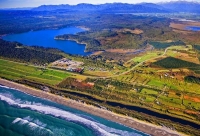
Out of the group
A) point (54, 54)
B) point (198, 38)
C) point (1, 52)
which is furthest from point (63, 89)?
point (198, 38)

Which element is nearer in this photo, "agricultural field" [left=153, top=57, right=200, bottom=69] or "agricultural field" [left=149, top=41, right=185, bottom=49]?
"agricultural field" [left=153, top=57, right=200, bottom=69]

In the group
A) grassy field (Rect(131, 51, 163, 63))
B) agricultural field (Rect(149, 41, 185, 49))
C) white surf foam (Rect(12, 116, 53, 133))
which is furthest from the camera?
agricultural field (Rect(149, 41, 185, 49))

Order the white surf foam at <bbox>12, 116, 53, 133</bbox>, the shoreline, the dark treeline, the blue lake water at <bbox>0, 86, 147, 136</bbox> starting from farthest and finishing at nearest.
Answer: the dark treeline → the white surf foam at <bbox>12, 116, 53, 133</bbox> → the blue lake water at <bbox>0, 86, 147, 136</bbox> → the shoreline

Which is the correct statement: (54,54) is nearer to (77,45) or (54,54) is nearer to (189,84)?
(77,45)

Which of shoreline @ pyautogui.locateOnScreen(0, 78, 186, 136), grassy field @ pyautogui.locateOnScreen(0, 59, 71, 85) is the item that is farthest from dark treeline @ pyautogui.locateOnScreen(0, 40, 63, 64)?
shoreline @ pyautogui.locateOnScreen(0, 78, 186, 136)

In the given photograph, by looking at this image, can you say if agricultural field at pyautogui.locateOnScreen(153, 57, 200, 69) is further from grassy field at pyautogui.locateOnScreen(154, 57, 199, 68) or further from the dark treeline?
the dark treeline

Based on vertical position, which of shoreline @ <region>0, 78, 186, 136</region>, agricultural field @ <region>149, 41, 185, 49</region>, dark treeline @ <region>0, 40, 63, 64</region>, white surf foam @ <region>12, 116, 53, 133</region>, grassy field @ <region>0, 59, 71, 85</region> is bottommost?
white surf foam @ <region>12, 116, 53, 133</region>
